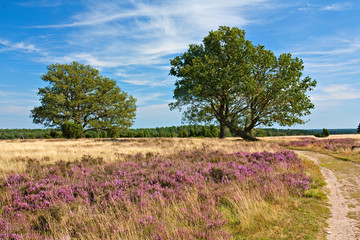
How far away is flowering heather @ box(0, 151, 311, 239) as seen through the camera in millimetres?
4453

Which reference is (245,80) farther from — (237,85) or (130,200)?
(130,200)

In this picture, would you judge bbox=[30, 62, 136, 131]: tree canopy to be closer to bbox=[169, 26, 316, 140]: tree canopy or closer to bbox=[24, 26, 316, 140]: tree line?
bbox=[24, 26, 316, 140]: tree line

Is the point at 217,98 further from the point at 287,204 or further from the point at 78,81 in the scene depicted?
the point at 78,81

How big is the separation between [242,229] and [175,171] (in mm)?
3930

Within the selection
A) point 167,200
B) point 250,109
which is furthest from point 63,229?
point 250,109

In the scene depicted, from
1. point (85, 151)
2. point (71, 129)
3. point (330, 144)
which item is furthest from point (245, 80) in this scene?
point (71, 129)

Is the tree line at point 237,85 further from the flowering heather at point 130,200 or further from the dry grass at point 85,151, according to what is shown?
the flowering heather at point 130,200

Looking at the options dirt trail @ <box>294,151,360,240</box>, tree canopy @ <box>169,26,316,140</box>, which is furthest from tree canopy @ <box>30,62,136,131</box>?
dirt trail @ <box>294,151,360,240</box>

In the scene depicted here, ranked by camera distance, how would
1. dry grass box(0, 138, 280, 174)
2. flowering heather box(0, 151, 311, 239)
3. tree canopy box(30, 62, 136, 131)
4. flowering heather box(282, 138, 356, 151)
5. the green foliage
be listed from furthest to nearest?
tree canopy box(30, 62, 136, 131) → the green foliage → flowering heather box(282, 138, 356, 151) → dry grass box(0, 138, 280, 174) → flowering heather box(0, 151, 311, 239)

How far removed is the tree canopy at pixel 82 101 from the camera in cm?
4519

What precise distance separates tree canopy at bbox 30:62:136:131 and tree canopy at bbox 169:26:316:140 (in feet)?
71.7

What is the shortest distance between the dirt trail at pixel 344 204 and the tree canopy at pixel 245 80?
18402 mm

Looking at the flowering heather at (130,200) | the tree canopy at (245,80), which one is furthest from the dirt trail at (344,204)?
the tree canopy at (245,80)

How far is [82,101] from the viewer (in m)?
46.0
